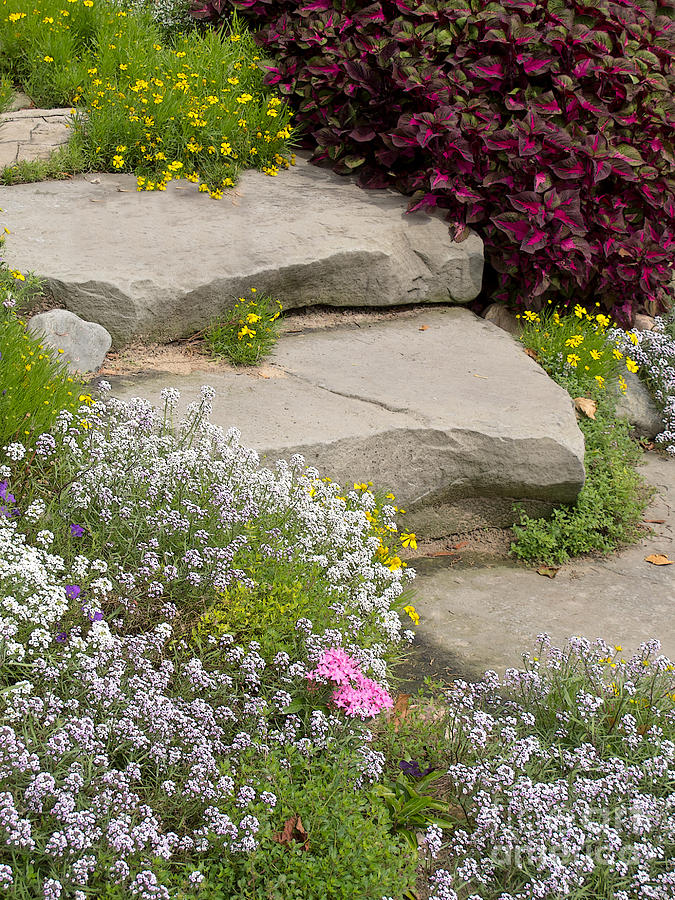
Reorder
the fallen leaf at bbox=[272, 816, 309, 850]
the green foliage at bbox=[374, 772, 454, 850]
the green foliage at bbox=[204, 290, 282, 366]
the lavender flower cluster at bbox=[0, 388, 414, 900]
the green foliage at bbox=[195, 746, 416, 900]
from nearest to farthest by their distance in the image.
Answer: the lavender flower cluster at bbox=[0, 388, 414, 900] < the green foliage at bbox=[195, 746, 416, 900] < the fallen leaf at bbox=[272, 816, 309, 850] < the green foliage at bbox=[374, 772, 454, 850] < the green foliage at bbox=[204, 290, 282, 366]

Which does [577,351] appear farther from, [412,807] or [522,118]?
[412,807]

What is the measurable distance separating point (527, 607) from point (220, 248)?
2742mm

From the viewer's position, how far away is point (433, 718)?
3.25 meters

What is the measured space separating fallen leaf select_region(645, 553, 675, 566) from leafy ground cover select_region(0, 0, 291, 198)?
11.6 feet

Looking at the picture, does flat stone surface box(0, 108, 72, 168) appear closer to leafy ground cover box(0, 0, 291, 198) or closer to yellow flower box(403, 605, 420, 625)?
leafy ground cover box(0, 0, 291, 198)

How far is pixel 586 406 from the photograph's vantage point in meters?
5.60

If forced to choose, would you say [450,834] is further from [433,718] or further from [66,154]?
[66,154]

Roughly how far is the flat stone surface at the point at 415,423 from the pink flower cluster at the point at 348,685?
140 centimetres

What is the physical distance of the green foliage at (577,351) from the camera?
18.9ft

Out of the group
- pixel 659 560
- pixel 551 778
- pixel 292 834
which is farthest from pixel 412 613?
pixel 659 560

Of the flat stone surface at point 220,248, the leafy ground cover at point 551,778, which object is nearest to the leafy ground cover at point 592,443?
the flat stone surface at point 220,248

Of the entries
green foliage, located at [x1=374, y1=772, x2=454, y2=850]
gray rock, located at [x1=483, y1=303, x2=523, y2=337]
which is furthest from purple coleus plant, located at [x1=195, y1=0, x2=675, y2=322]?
green foliage, located at [x1=374, y1=772, x2=454, y2=850]

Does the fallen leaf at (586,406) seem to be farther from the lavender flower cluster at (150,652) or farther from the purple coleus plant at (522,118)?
the lavender flower cluster at (150,652)

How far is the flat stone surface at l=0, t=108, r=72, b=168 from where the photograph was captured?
583 cm
